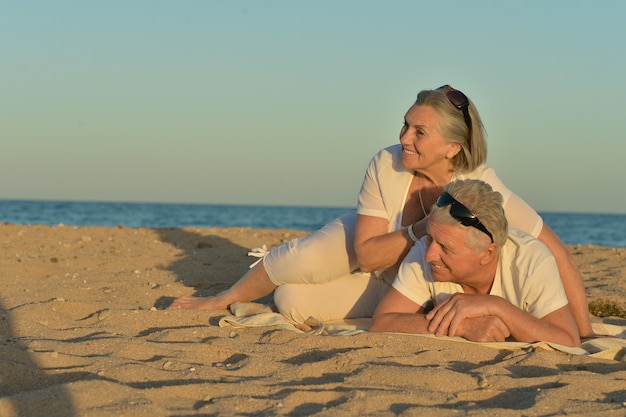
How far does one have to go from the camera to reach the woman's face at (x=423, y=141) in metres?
4.72

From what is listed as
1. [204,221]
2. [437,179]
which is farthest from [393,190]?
[204,221]

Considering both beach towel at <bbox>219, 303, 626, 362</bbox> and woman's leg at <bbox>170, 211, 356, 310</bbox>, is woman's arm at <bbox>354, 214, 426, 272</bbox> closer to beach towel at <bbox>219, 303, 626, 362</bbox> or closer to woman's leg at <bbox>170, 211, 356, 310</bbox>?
woman's leg at <bbox>170, 211, 356, 310</bbox>

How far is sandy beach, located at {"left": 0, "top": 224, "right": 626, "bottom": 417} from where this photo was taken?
3.14 metres

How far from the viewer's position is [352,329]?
4.93m

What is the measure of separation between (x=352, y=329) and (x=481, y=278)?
0.95m

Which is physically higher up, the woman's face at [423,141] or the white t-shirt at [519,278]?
the woman's face at [423,141]

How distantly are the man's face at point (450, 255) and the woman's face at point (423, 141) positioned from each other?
667 mm

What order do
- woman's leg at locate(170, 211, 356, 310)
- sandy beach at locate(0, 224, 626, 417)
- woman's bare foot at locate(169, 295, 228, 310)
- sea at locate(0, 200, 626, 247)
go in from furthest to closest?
sea at locate(0, 200, 626, 247) < woman's bare foot at locate(169, 295, 228, 310) < woman's leg at locate(170, 211, 356, 310) < sandy beach at locate(0, 224, 626, 417)

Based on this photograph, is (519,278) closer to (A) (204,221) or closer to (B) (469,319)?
(B) (469,319)

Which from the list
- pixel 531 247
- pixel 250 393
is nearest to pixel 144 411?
pixel 250 393

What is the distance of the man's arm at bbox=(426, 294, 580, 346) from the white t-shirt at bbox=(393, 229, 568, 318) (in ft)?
0.27

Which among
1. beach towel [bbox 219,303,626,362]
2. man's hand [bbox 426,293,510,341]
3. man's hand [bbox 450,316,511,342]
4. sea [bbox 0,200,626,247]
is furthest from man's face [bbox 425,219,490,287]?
sea [bbox 0,200,626,247]

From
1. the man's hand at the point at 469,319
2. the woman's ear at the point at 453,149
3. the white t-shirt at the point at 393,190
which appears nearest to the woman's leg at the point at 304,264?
the white t-shirt at the point at 393,190

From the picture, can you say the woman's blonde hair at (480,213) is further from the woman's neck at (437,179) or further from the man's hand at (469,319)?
the woman's neck at (437,179)
